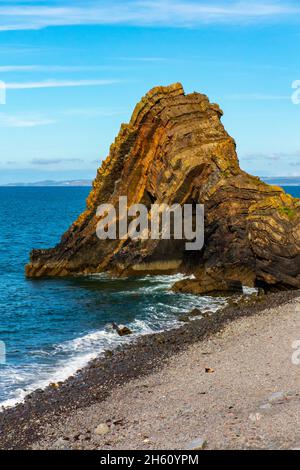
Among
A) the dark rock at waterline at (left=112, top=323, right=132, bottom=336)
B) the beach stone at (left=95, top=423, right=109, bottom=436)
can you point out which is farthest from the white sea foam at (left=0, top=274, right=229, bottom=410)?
the beach stone at (left=95, top=423, right=109, bottom=436)

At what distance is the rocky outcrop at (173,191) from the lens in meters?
53.6

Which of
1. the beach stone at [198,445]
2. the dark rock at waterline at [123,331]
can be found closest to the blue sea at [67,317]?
the dark rock at waterline at [123,331]

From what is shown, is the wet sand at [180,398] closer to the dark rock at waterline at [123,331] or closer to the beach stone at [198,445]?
the beach stone at [198,445]

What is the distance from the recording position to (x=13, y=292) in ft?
176

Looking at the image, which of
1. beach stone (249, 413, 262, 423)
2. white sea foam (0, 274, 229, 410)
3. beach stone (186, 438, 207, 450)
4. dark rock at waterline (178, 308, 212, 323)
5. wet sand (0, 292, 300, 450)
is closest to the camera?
beach stone (186, 438, 207, 450)

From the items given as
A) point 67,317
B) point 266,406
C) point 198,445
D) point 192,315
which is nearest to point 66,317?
point 67,317

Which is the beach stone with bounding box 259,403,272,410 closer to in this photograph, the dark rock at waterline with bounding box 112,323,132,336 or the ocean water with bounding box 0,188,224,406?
the ocean water with bounding box 0,188,224,406

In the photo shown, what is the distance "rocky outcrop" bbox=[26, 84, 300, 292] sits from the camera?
5359 cm

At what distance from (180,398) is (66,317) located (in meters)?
20.7

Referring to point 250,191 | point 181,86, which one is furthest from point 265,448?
point 181,86

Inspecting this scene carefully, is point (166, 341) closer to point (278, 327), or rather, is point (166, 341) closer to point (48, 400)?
point (278, 327)

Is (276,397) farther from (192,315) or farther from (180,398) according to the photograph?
(192,315)

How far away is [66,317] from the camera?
4369cm

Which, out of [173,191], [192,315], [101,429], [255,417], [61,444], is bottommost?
[61,444]
